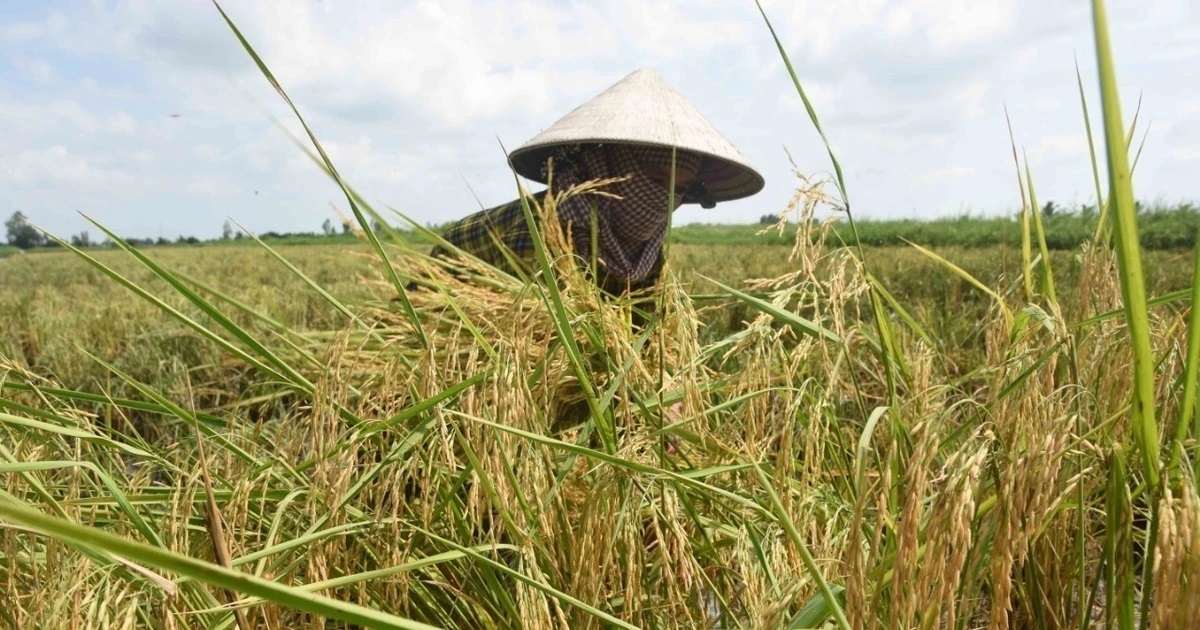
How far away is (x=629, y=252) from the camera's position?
2590mm

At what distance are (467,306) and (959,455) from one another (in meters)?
1.11

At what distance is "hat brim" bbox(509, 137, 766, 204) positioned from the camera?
233cm

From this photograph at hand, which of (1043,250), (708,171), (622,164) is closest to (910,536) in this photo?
(1043,250)

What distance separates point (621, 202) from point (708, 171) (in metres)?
0.73

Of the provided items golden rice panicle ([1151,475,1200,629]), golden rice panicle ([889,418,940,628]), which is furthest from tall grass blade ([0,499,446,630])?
golden rice panicle ([1151,475,1200,629])

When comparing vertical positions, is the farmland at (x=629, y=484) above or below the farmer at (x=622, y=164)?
below

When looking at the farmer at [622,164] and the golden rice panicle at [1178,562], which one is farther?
the farmer at [622,164]

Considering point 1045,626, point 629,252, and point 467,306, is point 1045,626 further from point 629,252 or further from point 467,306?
point 629,252

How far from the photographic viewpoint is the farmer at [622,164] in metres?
2.26

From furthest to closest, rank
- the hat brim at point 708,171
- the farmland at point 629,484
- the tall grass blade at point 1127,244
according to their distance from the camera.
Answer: the hat brim at point 708,171, the farmland at point 629,484, the tall grass blade at point 1127,244

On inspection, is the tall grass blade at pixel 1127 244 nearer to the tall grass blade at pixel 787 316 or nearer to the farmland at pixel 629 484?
the farmland at pixel 629 484

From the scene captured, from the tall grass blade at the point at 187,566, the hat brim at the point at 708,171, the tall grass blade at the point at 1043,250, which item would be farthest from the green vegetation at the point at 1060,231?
the tall grass blade at the point at 187,566

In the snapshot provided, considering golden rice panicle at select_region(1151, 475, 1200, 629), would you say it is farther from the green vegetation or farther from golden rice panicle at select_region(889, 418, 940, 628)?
the green vegetation

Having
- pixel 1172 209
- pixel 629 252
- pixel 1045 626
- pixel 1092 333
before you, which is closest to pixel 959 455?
pixel 1045 626
